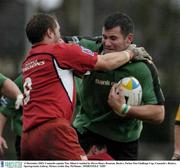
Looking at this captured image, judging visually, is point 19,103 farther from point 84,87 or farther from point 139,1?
point 139,1

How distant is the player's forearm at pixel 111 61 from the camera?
33.4ft

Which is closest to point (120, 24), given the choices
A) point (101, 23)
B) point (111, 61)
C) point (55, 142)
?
point (111, 61)

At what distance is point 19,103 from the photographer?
1166cm

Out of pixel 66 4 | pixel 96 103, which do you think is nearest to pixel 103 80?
pixel 96 103

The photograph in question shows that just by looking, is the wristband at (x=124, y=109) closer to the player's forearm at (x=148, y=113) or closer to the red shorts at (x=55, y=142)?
the player's forearm at (x=148, y=113)

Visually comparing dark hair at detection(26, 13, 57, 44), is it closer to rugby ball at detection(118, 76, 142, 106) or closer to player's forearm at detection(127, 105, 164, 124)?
rugby ball at detection(118, 76, 142, 106)

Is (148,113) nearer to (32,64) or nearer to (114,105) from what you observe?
(114,105)

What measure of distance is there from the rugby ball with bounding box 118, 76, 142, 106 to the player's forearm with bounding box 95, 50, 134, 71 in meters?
0.26

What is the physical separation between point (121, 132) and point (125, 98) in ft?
2.17

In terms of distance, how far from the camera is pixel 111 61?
10.2 meters

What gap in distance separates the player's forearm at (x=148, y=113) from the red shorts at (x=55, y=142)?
2.68 feet

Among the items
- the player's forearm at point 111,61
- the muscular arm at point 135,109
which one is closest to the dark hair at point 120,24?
the player's forearm at point 111,61

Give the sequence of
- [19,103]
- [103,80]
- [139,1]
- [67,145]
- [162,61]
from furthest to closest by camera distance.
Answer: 1. [139,1]
2. [162,61]
3. [19,103]
4. [103,80]
5. [67,145]

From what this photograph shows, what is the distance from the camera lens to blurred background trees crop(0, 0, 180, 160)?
1256 inches
